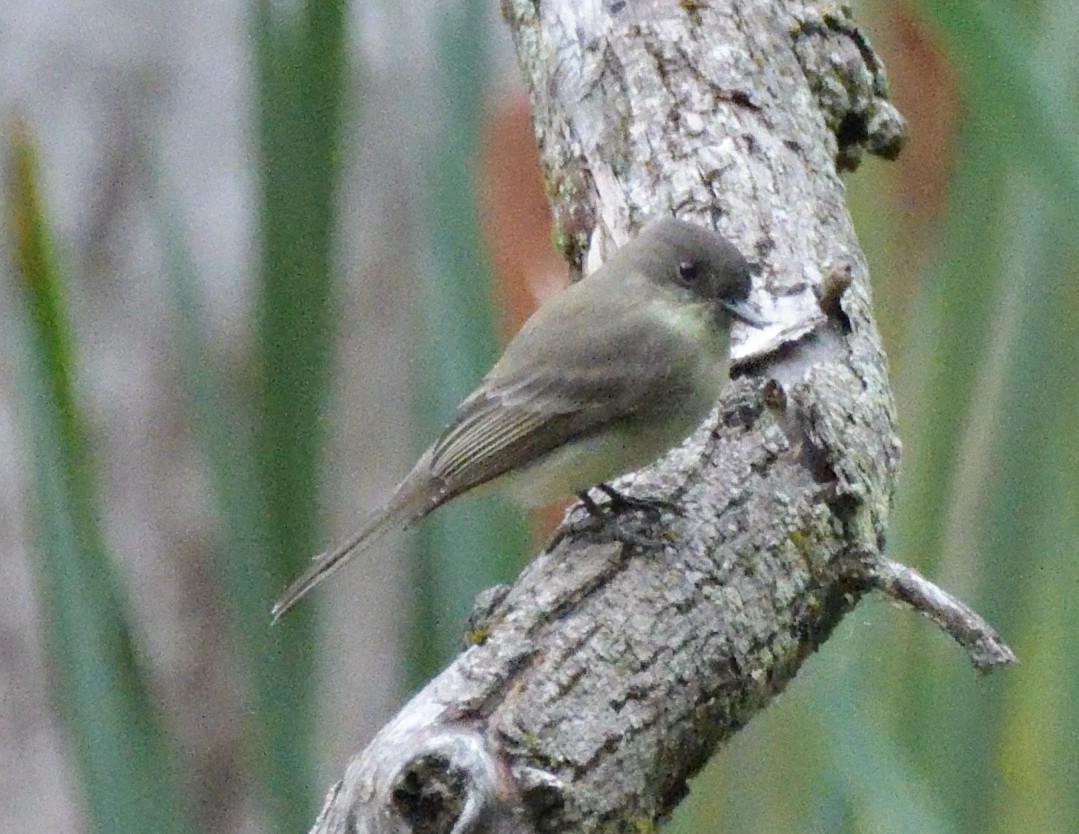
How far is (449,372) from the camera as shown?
1.77m

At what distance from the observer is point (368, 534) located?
6.19 ft

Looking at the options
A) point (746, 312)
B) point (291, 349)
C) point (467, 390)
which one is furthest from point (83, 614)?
point (746, 312)

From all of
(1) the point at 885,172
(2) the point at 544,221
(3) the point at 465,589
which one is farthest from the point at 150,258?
(3) the point at 465,589

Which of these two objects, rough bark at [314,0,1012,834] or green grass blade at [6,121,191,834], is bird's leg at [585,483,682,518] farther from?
green grass blade at [6,121,191,834]

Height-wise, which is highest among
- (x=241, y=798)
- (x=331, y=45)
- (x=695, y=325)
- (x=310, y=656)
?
(x=331, y=45)

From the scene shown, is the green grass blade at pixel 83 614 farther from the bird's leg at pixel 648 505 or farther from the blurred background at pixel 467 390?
the bird's leg at pixel 648 505

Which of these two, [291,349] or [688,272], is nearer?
[291,349]

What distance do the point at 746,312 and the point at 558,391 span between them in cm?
26

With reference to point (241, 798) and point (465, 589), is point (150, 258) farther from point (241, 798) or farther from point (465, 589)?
point (465, 589)

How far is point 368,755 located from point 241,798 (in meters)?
2.14

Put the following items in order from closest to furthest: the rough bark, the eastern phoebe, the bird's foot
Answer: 1. the rough bark
2. the bird's foot
3. the eastern phoebe

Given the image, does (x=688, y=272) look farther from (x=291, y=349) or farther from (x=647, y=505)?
(x=291, y=349)

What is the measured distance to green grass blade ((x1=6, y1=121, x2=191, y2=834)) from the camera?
1532 mm

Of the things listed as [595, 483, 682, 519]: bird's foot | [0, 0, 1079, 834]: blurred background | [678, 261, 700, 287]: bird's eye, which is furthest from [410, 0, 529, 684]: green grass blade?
[678, 261, 700, 287]: bird's eye
